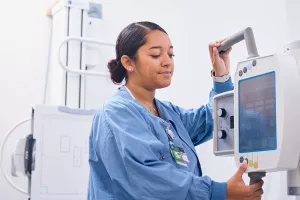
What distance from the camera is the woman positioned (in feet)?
4.67

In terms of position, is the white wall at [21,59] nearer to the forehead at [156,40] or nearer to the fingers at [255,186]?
the forehead at [156,40]

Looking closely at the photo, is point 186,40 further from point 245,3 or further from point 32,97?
point 32,97

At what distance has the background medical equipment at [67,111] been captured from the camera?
2637 mm

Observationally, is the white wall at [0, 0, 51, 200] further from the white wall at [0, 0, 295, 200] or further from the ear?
the ear

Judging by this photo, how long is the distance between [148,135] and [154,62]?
29cm

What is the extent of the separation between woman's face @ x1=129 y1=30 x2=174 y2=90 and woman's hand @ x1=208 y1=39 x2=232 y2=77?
0.57 ft

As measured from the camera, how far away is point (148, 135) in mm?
1514

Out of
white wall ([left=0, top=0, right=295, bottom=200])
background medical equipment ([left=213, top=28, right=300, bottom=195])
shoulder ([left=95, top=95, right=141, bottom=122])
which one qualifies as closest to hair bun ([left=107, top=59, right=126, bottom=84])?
shoulder ([left=95, top=95, right=141, bottom=122])

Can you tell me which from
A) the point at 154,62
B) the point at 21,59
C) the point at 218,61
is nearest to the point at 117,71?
the point at 154,62

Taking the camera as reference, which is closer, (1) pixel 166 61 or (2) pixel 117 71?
(1) pixel 166 61

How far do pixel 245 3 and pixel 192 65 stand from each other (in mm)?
613

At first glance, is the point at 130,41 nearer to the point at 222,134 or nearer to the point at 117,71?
the point at 117,71

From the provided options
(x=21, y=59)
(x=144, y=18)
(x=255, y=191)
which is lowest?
(x=255, y=191)

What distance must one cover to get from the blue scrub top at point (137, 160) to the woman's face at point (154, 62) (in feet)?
0.29
